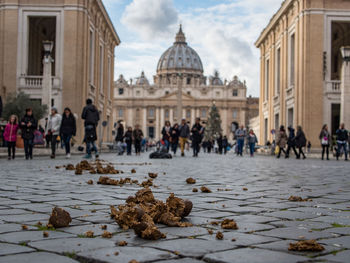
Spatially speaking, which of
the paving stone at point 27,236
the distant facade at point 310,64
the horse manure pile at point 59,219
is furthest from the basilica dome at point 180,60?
the paving stone at point 27,236

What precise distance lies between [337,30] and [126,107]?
271 ft

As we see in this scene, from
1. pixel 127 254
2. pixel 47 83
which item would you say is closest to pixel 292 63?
pixel 47 83

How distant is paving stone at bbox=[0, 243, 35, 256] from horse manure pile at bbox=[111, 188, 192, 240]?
61 centimetres

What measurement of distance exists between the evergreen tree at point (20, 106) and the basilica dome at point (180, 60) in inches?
4716

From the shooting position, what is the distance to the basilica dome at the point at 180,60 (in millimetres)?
148250

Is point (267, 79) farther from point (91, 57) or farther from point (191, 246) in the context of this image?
point (191, 246)

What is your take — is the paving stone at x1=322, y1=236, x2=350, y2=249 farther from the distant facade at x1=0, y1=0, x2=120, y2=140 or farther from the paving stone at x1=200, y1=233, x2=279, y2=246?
the distant facade at x1=0, y1=0, x2=120, y2=140

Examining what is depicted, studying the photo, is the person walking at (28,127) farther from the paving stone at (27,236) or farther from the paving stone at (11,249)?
the paving stone at (11,249)

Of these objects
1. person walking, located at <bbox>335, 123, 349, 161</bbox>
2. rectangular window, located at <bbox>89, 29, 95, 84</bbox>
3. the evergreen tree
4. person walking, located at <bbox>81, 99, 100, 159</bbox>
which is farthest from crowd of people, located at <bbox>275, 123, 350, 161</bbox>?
rectangular window, located at <bbox>89, 29, 95, 84</bbox>

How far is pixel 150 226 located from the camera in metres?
2.78

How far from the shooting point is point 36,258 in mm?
2320

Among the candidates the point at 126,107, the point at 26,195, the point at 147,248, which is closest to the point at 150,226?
the point at 147,248

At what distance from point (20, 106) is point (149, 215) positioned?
2467 cm

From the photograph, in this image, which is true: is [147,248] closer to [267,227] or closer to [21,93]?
[267,227]
